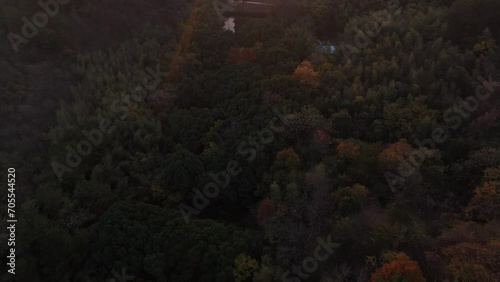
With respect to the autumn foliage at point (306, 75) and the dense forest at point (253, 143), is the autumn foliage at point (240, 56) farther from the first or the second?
the autumn foliage at point (306, 75)

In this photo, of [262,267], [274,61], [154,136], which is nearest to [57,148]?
[154,136]

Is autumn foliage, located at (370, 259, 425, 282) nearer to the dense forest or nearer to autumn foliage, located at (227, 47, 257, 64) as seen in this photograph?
the dense forest

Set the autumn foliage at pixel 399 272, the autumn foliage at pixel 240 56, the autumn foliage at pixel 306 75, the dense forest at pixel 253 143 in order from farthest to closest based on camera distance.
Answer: the autumn foliage at pixel 240 56
the autumn foliage at pixel 306 75
the dense forest at pixel 253 143
the autumn foliage at pixel 399 272

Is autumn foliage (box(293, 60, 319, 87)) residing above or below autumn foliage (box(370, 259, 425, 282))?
above

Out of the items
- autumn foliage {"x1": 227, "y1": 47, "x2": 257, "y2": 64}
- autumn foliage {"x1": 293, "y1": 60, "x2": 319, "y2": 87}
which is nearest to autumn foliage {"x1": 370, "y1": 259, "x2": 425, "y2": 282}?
autumn foliage {"x1": 293, "y1": 60, "x2": 319, "y2": 87}

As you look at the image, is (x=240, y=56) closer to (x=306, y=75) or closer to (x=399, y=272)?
(x=306, y=75)

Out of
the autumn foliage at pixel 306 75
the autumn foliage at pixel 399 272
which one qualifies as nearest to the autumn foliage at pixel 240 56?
the autumn foliage at pixel 306 75
